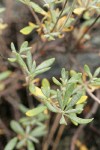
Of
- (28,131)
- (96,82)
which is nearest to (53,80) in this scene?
(96,82)

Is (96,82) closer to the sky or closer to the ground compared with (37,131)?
closer to the sky

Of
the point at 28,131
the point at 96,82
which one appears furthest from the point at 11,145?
the point at 96,82

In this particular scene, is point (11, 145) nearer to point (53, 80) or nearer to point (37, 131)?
point (37, 131)

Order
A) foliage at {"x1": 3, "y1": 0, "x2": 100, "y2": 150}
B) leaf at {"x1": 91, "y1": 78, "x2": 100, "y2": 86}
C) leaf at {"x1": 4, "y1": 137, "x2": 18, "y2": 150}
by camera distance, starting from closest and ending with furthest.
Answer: foliage at {"x1": 3, "y1": 0, "x2": 100, "y2": 150} < leaf at {"x1": 91, "y1": 78, "x2": 100, "y2": 86} < leaf at {"x1": 4, "y1": 137, "x2": 18, "y2": 150}

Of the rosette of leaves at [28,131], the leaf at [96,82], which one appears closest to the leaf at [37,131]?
the rosette of leaves at [28,131]

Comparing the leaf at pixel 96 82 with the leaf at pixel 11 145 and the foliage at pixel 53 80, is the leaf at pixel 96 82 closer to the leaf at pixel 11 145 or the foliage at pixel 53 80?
the foliage at pixel 53 80

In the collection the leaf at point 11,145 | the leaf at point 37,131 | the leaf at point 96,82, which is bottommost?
the leaf at point 37,131

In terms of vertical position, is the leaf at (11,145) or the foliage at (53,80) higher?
the foliage at (53,80)

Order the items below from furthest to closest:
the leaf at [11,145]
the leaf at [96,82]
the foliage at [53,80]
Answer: the leaf at [11,145] → the leaf at [96,82] → the foliage at [53,80]

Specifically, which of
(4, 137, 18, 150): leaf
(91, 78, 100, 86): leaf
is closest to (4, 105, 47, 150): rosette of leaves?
(4, 137, 18, 150): leaf

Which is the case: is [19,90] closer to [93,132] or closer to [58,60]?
[58,60]

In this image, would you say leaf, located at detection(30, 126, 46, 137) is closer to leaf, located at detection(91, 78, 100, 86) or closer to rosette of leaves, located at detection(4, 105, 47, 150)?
rosette of leaves, located at detection(4, 105, 47, 150)

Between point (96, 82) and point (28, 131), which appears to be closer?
point (96, 82)
